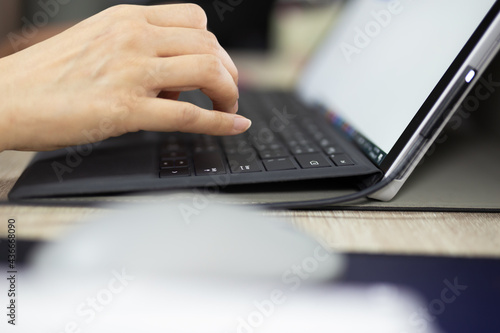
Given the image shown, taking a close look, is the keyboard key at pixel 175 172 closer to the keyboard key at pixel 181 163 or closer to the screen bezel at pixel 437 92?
the keyboard key at pixel 181 163

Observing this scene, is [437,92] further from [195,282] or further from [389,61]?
[195,282]

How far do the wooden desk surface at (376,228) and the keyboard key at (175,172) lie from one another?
0.06 meters

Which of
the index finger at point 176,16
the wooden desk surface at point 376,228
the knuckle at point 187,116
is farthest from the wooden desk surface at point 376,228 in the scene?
the index finger at point 176,16

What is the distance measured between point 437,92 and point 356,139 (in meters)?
0.11

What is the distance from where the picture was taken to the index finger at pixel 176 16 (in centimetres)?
44

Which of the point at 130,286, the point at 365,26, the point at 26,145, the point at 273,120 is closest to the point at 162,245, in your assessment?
the point at 130,286

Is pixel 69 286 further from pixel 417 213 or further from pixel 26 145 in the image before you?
pixel 417 213

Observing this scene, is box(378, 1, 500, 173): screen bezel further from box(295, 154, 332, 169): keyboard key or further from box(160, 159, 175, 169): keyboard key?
box(160, 159, 175, 169): keyboard key

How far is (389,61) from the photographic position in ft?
1.63

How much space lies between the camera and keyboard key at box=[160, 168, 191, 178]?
1.21 feet

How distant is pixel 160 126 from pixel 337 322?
0.24 metres

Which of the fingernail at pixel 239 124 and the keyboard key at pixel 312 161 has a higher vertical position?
the keyboard key at pixel 312 161

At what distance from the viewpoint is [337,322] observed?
0.41 metres

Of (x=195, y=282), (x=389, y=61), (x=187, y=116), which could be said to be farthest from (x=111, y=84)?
(x=389, y=61)
